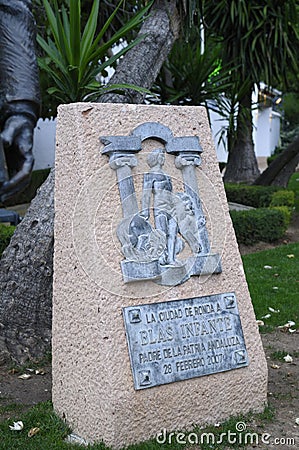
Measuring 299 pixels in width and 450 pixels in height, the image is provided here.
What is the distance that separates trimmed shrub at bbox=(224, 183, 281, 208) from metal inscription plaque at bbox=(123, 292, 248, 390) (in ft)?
26.7

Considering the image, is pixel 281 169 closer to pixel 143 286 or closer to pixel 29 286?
pixel 29 286

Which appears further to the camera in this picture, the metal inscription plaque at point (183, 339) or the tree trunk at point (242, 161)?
the tree trunk at point (242, 161)

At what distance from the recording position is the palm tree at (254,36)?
33.8 ft

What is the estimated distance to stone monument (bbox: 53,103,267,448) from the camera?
301cm

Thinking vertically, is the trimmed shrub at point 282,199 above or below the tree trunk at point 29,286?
above

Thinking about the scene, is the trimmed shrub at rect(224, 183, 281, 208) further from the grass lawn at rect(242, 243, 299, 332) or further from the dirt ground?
the dirt ground

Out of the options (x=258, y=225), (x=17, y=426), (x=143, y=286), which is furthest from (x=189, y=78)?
(x=17, y=426)

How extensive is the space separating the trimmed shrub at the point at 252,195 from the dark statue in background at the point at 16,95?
9.42 meters

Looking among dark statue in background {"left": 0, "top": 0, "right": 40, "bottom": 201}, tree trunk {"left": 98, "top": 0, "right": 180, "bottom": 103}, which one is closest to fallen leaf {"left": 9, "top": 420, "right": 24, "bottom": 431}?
dark statue in background {"left": 0, "top": 0, "right": 40, "bottom": 201}

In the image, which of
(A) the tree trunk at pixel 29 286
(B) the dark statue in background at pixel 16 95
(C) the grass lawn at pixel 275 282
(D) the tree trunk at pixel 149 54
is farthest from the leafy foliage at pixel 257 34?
(B) the dark statue in background at pixel 16 95

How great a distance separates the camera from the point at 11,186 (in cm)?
201

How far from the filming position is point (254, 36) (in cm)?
1073

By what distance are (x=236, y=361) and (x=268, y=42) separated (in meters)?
8.42

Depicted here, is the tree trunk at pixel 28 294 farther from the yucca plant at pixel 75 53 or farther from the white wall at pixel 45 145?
the white wall at pixel 45 145
